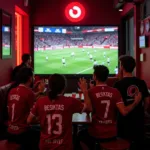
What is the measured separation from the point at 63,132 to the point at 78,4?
563 centimetres

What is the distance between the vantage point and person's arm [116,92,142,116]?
320cm

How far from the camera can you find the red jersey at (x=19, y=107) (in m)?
3.38

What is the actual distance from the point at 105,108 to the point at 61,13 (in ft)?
17.8

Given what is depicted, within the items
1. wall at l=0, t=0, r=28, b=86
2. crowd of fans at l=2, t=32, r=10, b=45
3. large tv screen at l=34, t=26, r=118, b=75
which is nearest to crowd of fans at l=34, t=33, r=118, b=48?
large tv screen at l=34, t=26, r=118, b=75

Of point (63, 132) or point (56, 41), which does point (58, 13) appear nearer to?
point (56, 41)

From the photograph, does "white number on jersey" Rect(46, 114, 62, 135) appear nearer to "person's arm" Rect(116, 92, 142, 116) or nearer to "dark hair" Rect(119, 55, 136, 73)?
"person's arm" Rect(116, 92, 142, 116)

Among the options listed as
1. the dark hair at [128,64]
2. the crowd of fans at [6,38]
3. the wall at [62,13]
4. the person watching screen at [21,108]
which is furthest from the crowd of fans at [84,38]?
the person watching screen at [21,108]

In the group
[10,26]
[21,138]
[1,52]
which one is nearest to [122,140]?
[21,138]

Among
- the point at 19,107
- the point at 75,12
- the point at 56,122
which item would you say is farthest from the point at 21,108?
the point at 75,12

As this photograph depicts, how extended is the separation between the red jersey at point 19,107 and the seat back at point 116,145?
89 centimetres

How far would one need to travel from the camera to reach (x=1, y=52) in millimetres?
5387

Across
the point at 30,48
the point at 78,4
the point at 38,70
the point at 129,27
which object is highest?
the point at 78,4

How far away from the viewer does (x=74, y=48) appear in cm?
826

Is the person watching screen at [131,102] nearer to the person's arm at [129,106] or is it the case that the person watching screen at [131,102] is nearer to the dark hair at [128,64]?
the dark hair at [128,64]
